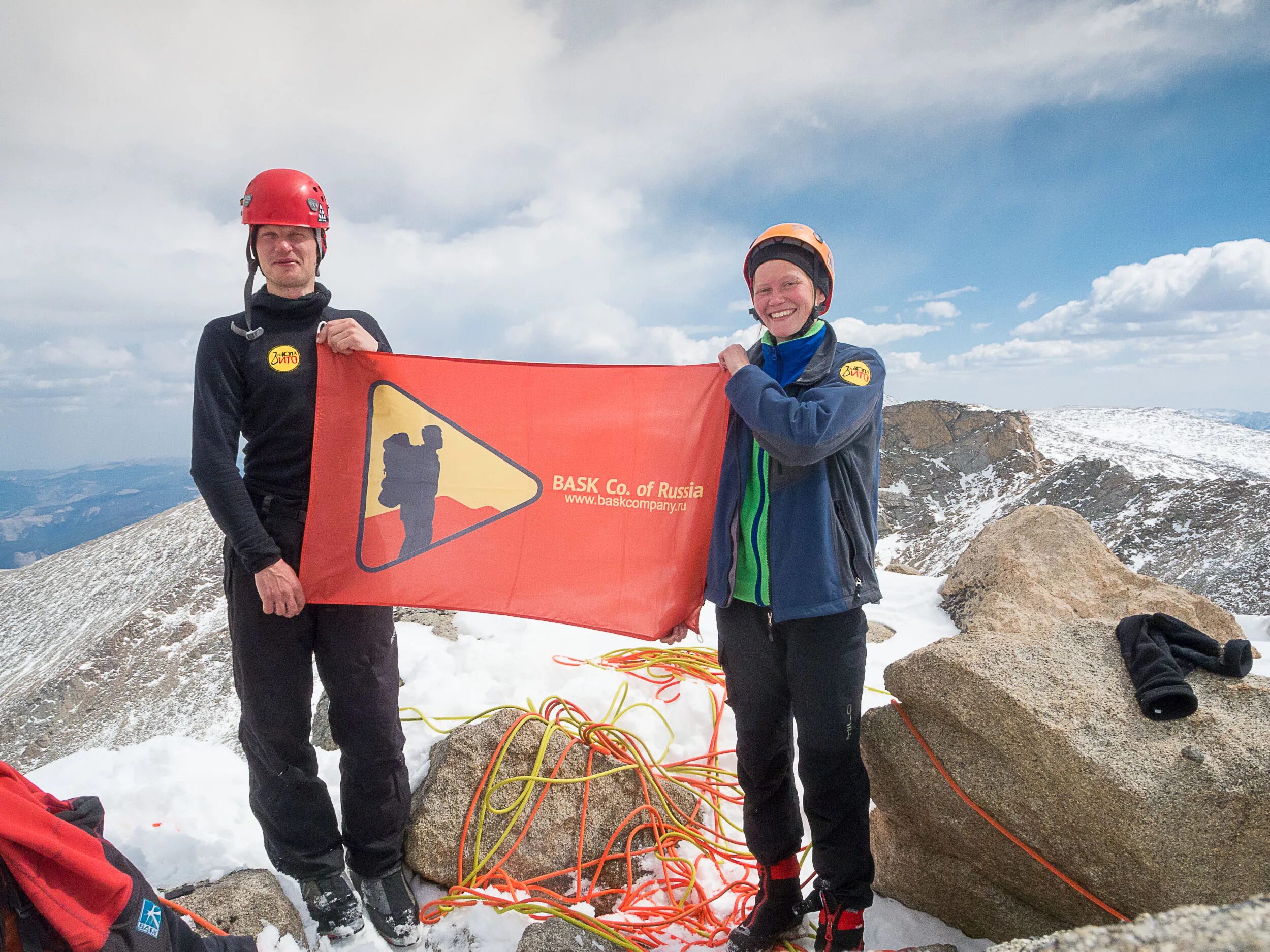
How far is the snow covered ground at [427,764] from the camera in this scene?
3611mm

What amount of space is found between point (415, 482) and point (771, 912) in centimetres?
300

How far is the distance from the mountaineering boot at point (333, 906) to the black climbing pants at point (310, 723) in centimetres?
6

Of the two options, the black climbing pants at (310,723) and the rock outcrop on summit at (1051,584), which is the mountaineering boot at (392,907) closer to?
the black climbing pants at (310,723)

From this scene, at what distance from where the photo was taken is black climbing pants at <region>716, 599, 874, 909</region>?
3.00m

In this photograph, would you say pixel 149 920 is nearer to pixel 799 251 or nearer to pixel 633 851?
pixel 633 851

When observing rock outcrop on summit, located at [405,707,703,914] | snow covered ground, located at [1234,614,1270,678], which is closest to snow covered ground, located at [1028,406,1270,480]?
snow covered ground, located at [1234,614,1270,678]

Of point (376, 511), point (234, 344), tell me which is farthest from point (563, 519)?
point (234, 344)

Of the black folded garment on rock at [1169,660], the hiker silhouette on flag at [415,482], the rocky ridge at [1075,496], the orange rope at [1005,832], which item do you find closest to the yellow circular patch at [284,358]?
the hiker silhouette on flag at [415,482]

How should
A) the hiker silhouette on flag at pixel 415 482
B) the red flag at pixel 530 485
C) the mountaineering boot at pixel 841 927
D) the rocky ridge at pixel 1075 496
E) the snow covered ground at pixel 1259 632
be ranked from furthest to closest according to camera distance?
1. the rocky ridge at pixel 1075 496
2. the snow covered ground at pixel 1259 632
3. the hiker silhouette on flag at pixel 415 482
4. the red flag at pixel 530 485
5. the mountaineering boot at pixel 841 927

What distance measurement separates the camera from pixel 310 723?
135 inches

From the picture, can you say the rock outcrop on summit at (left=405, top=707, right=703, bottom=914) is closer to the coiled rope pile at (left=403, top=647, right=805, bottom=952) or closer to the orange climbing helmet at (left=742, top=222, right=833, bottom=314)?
the coiled rope pile at (left=403, top=647, right=805, bottom=952)

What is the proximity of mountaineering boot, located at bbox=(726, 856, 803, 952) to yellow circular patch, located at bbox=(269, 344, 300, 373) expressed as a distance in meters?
3.54

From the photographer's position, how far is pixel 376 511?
382 centimetres

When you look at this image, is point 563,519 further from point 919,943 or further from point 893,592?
point 893,592
